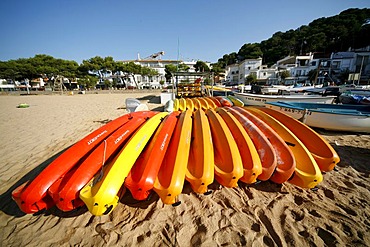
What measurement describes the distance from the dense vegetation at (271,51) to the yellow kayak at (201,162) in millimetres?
35800

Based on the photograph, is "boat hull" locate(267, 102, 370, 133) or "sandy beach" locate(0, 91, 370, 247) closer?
"sandy beach" locate(0, 91, 370, 247)

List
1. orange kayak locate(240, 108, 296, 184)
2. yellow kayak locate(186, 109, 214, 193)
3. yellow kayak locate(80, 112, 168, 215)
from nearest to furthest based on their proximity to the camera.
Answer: yellow kayak locate(80, 112, 168, 215) → yellow kayak locate(186, 109, 214, 193) → orange kayak locate(240, 108, 296, 184)

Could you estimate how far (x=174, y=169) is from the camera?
1803 mm

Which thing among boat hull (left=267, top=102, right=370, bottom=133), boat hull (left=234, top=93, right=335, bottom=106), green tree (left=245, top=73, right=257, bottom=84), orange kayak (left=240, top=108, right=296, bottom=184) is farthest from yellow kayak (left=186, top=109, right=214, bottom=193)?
green tree (left=245, top=73, right=257, bottom=84)

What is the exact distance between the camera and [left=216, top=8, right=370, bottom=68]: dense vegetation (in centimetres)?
4124

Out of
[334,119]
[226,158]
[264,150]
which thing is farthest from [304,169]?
[334,119]

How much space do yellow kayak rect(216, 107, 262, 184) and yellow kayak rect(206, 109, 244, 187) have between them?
0.33 feet

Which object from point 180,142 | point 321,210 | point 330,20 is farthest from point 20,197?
point 330,20

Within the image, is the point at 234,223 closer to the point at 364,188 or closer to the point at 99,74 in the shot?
the point at 364,188

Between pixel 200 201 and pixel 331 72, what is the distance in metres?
49.5

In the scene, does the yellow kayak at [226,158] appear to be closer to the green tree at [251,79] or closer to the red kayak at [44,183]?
the red kayak at [44,183]

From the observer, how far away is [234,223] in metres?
1.67

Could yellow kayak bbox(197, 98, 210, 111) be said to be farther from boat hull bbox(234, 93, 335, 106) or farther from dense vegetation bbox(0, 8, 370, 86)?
dense vegetation bbox(0, 8, 370, 86)

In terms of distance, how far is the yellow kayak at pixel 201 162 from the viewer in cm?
174
